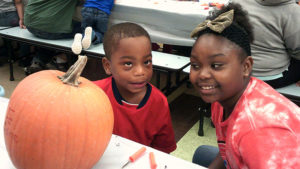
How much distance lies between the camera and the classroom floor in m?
2.43

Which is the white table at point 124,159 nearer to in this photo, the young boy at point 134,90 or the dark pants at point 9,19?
the young boy at point 134,90

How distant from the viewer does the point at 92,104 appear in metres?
0.84

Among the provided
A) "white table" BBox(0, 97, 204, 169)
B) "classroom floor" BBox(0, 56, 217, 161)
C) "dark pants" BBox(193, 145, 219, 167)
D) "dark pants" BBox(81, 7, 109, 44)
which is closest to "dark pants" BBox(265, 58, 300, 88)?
"classroom floor" BBox(0, 56, 217, 161)

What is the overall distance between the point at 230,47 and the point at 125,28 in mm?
543

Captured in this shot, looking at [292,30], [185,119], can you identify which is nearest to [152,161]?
[292,30]

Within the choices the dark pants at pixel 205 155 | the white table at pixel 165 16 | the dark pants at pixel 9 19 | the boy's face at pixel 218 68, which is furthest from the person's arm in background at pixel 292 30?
the dark pants at pixel 9 19

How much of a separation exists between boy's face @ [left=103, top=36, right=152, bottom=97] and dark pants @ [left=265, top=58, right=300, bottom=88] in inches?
50.6

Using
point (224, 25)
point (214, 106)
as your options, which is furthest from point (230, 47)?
point (214, 106)

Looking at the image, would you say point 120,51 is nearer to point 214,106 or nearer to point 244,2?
point 214,106

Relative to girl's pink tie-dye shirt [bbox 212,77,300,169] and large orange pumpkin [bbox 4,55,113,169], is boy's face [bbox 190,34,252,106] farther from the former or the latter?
large orange pumpkin [bbox 4,55,113,169]

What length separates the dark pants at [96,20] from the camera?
307 cm

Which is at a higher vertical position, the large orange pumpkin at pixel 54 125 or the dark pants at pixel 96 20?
the large orange pumpkin at pixel 54 125

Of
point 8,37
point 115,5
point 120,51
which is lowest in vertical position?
point 8,37

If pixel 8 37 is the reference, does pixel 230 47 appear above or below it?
above
